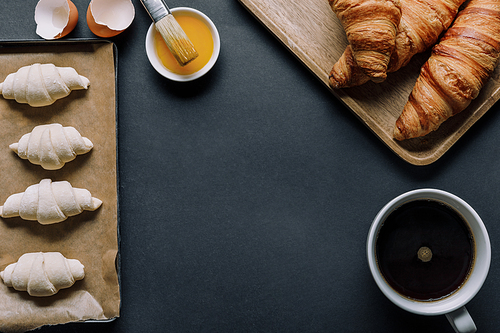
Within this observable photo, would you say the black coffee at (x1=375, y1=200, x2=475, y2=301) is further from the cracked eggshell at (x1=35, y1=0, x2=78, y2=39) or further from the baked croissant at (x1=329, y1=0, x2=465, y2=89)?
the cracked eggshell at (x1=35, y1=0, x2=78, y2=39)

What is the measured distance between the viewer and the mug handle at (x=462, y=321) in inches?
38.7

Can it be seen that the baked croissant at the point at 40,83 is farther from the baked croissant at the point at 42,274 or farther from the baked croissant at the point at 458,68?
the baked croissant at the point at 458,68

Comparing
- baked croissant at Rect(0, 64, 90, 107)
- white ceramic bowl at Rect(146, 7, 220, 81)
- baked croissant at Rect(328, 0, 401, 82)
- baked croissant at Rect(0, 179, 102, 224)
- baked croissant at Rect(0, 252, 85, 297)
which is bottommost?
baked croissant at Rect(0, 252, 85, 297)

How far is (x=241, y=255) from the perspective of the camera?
1291mm

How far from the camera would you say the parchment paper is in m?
1.22

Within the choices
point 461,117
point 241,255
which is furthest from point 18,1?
point 461,117

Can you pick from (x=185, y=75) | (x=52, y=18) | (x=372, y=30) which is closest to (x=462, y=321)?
(x=372, y=30)

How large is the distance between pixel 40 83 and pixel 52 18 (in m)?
0.26

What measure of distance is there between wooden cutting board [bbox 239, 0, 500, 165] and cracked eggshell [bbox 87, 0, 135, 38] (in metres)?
0.40

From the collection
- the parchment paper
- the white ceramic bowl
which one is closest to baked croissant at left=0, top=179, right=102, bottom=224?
the parchment paper

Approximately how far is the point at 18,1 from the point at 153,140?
0.69m

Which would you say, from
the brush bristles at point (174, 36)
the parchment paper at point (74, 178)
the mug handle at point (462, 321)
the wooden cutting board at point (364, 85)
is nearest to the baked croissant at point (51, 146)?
the parchment paper at point (74, 178)

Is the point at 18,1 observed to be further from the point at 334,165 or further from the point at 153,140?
the point at 334,165

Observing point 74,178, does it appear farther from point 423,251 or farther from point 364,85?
point 423,251
